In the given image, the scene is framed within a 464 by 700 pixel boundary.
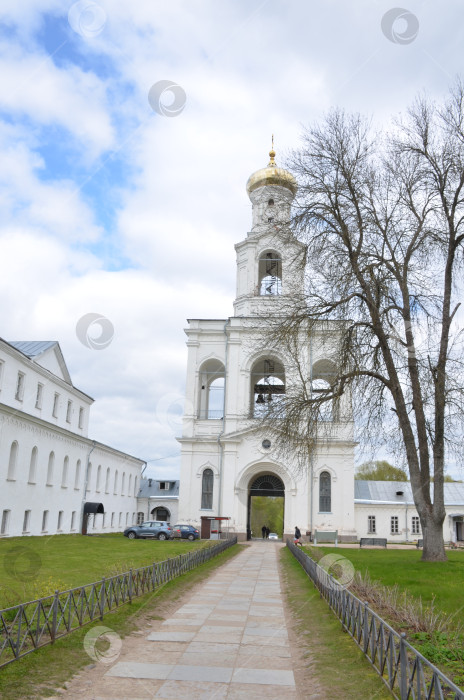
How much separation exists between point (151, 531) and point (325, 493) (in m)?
11.7

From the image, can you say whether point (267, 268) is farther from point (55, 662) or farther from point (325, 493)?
point (55, 662)

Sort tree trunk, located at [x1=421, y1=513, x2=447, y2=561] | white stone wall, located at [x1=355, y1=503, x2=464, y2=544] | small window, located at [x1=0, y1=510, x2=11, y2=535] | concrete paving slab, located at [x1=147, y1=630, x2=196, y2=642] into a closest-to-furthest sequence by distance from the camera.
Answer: concrete paving slab, located at [x1=147, y1=630, x2=196, y2=642] < tree trunk, located at [x1=421, y1=513, x2=447, y2=561] < small window, located at [x1=0, y1=510, x2=11, y2=535] < white stone wall, located at [x1=355, y1=503, x2=464, y2=544]

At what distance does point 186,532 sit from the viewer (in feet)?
120

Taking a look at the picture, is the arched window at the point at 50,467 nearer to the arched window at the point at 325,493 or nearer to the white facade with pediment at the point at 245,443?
the white facade with pediment at the point at 245,443

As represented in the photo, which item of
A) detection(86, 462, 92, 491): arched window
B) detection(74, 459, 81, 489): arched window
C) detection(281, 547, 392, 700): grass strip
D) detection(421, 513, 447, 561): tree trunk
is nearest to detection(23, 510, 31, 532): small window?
detection(74, 459, 81, 489): arched window

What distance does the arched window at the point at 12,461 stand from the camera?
1145 inches

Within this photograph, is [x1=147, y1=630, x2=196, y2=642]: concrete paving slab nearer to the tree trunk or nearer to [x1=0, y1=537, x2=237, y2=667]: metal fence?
[x1=0, y1=537, x2=237, y2=667]: metal fence

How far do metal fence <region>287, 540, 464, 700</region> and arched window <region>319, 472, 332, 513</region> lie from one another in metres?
27.6

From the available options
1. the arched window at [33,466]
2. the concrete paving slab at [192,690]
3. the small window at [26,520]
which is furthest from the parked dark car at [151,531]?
the concrete paving slab at [192,690]

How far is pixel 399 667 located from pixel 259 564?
1725 centimetres

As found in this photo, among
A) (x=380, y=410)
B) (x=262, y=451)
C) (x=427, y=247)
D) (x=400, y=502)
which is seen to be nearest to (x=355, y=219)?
(x=427, y=247)

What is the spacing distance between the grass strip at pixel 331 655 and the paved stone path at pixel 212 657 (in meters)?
0.35

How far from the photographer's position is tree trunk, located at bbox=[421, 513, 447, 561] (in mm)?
18578

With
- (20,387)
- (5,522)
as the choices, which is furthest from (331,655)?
(20,387)
